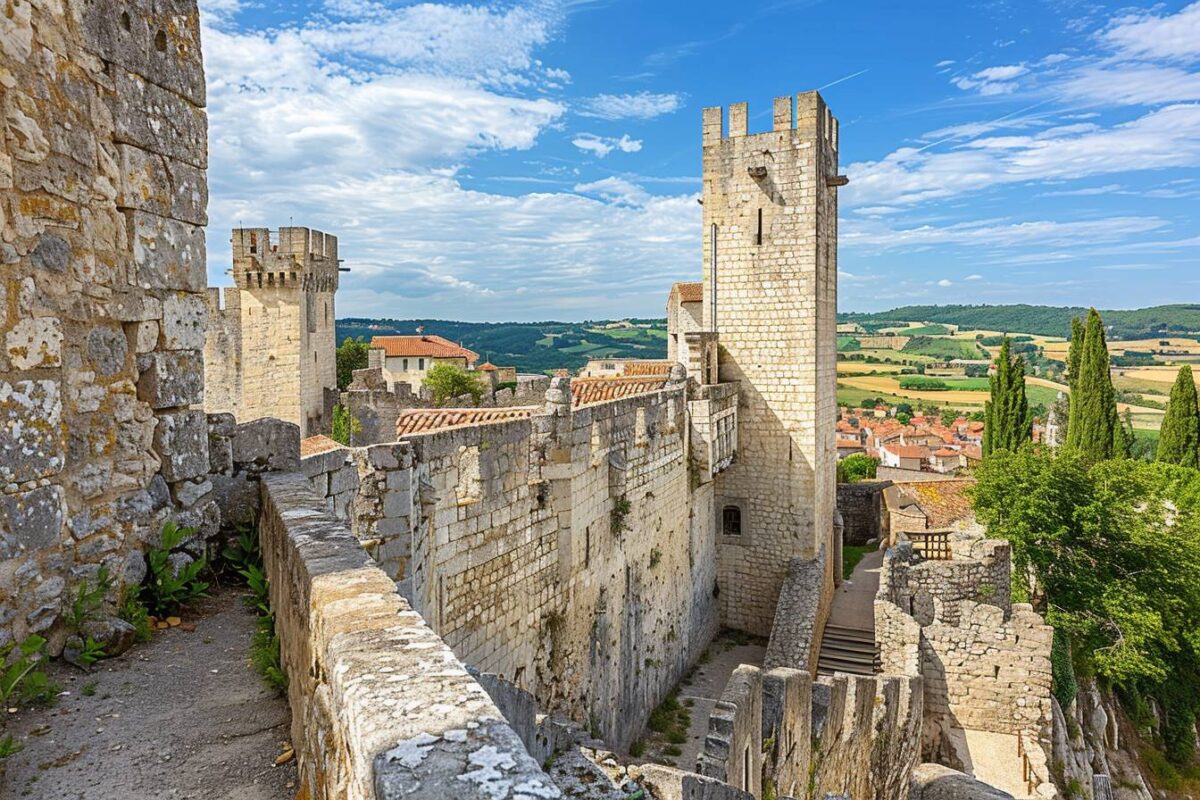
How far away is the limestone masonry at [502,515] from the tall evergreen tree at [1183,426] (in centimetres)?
1718

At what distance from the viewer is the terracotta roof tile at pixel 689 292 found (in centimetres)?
2623

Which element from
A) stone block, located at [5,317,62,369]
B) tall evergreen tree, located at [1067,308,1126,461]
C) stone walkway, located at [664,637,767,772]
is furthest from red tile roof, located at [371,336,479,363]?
stone block, located at [5,317,62,369]

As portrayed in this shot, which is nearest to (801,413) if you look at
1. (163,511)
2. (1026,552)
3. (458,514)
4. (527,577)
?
(1026,552)

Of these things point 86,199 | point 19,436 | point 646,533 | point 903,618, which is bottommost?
point 903,618

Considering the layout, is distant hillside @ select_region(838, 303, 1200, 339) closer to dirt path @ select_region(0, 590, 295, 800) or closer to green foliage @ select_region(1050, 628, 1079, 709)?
green foliage @ select_region(1050, 628, 1079, 709)

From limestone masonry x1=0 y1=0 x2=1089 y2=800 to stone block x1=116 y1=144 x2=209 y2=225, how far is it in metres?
0.02

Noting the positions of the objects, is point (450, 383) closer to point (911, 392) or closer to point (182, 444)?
point (182, 444)

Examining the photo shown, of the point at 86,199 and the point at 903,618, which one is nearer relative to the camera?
the point at 86,199

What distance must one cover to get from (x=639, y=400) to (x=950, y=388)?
388 ft

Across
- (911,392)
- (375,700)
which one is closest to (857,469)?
(375,700)

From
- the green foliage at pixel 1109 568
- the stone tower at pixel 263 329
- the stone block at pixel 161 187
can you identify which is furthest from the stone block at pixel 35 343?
the stone tower at pixel 263 329

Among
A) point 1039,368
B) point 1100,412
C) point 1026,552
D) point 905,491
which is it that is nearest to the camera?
point 1026,552

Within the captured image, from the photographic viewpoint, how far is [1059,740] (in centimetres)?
1490

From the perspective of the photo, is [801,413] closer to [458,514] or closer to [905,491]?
[458,514]
